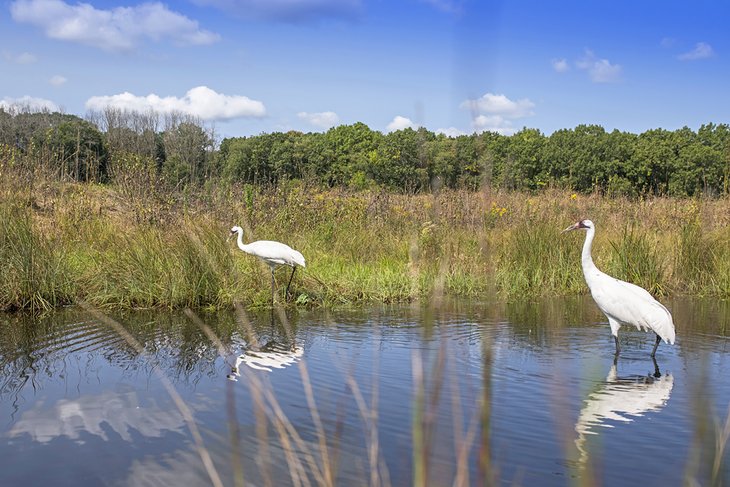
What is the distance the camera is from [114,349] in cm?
602

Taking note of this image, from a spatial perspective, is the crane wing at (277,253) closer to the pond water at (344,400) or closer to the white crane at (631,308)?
the pond water at (344,400)

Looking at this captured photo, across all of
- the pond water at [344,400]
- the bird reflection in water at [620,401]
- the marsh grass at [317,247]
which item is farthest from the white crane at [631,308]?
the marsh grass at [317,247]

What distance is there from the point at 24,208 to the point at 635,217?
385 inches

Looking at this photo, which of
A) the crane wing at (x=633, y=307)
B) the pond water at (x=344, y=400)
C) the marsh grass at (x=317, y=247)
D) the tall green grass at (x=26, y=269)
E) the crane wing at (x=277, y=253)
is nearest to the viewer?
the pond water at (x=344, y=400)

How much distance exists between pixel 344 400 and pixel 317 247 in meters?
6.09

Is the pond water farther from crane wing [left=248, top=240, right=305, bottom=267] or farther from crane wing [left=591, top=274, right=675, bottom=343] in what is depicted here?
crane wing [left=248, top=240, right=305, bottom=267]

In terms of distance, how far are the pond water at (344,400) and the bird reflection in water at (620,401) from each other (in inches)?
0.8

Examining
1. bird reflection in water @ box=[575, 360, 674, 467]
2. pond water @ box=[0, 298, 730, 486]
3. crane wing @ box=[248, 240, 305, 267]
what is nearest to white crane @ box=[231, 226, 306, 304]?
crane wing @ box=[248, 240, 305, 267]

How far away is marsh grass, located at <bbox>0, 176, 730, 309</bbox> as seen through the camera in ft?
25.3

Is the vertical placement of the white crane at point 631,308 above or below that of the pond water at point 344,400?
above

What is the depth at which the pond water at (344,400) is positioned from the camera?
344cm

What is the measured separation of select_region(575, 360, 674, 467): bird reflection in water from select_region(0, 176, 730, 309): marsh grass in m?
1.83

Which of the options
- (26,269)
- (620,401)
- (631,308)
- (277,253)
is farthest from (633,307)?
(26,269)

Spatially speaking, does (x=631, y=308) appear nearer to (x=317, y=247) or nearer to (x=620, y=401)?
(x=620, y=401)
